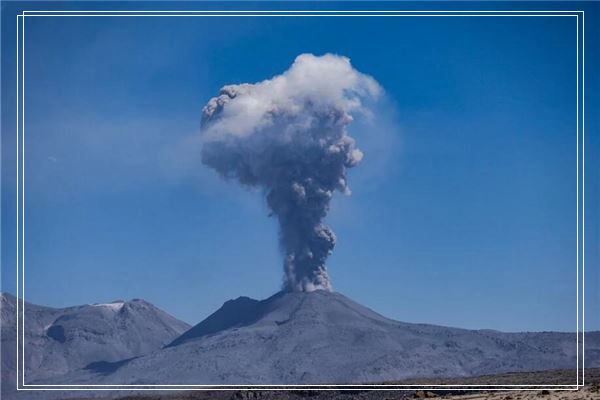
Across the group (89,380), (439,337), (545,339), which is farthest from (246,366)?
(545,339)

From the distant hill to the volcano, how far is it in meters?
9.89

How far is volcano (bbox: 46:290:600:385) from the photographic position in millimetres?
110250

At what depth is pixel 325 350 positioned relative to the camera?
120 meters

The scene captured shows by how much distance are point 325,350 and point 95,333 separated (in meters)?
38.2

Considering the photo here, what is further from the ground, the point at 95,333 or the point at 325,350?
the point at 95,333

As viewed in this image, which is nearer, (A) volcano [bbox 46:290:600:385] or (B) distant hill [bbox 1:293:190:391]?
(A) volcano [bbox 46:290:600:385]

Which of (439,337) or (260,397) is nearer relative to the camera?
(260,397)

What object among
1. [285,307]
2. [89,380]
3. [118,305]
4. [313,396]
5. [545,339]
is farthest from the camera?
[118,305]

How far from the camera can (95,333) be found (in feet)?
474

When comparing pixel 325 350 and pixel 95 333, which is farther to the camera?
pixel 95 333

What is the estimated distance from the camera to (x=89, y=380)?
113562mm

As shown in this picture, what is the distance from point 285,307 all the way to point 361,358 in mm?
19333

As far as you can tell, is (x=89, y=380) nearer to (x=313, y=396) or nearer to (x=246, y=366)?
(x=246, y=366)

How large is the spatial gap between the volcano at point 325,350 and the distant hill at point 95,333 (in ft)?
32.4
